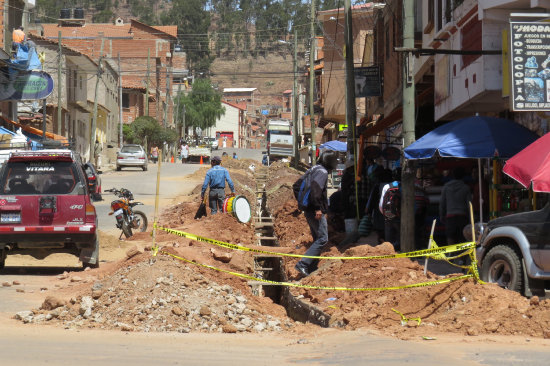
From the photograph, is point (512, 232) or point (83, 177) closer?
point (512, 232)

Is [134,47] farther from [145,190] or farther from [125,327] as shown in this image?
[125,327]

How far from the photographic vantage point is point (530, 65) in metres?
13.4

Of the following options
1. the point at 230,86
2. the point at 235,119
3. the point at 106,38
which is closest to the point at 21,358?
the point at 106,38

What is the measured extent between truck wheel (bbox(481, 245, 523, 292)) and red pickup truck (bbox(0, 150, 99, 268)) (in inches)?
272

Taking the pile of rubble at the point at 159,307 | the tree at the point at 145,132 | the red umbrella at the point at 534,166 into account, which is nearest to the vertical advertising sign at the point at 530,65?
the red umbrella at the point at 534,166

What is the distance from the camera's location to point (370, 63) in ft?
124

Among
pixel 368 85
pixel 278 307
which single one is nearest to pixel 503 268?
pixel 278 307

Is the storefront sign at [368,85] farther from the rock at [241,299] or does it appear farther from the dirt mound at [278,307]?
the rock at [241,299]

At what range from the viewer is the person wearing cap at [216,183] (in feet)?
62.7

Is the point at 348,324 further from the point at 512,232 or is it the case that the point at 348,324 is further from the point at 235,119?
the point at 235,119

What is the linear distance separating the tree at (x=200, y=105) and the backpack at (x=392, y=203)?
3705 inches

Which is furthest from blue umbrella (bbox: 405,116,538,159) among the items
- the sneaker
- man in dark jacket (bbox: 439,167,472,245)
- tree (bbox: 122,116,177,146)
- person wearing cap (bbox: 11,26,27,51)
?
tree (bbox: 122,116,177,146)

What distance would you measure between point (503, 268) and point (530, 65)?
13.0ft

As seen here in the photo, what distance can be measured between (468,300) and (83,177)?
788 cm
